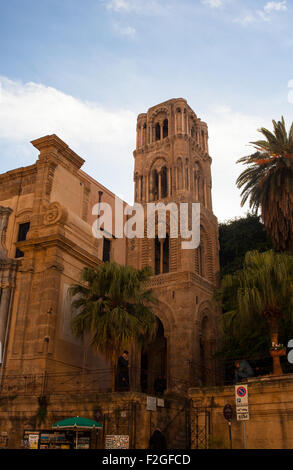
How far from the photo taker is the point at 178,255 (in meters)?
32.9

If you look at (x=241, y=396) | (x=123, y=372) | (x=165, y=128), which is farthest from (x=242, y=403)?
(x=165, y=128)

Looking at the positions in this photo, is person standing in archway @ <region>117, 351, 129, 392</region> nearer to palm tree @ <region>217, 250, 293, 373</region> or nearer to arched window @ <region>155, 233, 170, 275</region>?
palm tree @ <region>217, 250, 293, 373</region>

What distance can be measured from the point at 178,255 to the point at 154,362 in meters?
8.07

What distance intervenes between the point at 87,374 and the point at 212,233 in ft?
51.9

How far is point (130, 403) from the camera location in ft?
59.5

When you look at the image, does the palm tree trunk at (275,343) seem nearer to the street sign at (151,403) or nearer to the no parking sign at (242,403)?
the street sign at (151,403)

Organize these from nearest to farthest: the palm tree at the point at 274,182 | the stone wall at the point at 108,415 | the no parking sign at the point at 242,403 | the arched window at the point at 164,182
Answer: the no parking sign at the point at 242,403 < the stone wall at the point at 108,415 < the palm tree at the point at 274,182 < the arched window at the point at 164,182

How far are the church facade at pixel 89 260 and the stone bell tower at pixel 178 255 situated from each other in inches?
3.0

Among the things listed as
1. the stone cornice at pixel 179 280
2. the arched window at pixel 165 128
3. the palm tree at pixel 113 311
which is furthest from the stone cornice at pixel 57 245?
the arched window at pixel 165 128

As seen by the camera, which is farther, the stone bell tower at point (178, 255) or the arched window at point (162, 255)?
the arched window at point (162, 255)

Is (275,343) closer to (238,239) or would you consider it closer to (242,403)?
(242,403)

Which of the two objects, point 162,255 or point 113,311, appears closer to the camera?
point 113,311

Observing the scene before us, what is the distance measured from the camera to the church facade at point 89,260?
950 inches
